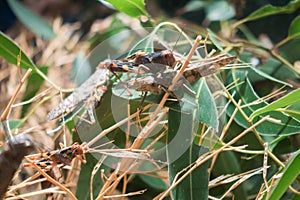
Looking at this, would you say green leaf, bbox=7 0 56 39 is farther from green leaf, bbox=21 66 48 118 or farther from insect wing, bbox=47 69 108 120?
insect wing, bbox=47 69 108 120

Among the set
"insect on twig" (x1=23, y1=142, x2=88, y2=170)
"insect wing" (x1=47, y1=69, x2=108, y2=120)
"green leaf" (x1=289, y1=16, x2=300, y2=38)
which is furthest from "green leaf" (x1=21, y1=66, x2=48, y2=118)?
"green leaf" (x1=289, y1=16, x2=300, y2=38)

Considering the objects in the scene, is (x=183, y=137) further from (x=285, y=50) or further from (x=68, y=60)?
(x=68, y=60)

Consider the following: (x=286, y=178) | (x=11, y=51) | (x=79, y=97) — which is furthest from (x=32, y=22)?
(x=286, y=178)

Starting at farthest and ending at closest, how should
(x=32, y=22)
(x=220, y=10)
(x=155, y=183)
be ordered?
(x=32, y=22) → (x=220, y=10) → (x=155, y=183)

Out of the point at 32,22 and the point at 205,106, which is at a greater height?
the point at 32,22

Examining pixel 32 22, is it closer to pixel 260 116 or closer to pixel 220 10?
pixel 220 10

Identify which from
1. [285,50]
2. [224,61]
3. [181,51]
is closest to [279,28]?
[285,50]

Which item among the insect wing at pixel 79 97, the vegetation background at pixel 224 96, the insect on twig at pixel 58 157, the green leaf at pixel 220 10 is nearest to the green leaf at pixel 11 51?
the vegetation background at pixel 224 96

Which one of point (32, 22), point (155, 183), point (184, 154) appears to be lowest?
point (155, 183)

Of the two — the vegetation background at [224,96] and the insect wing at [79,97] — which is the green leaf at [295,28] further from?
the insect wing at [79,97]
